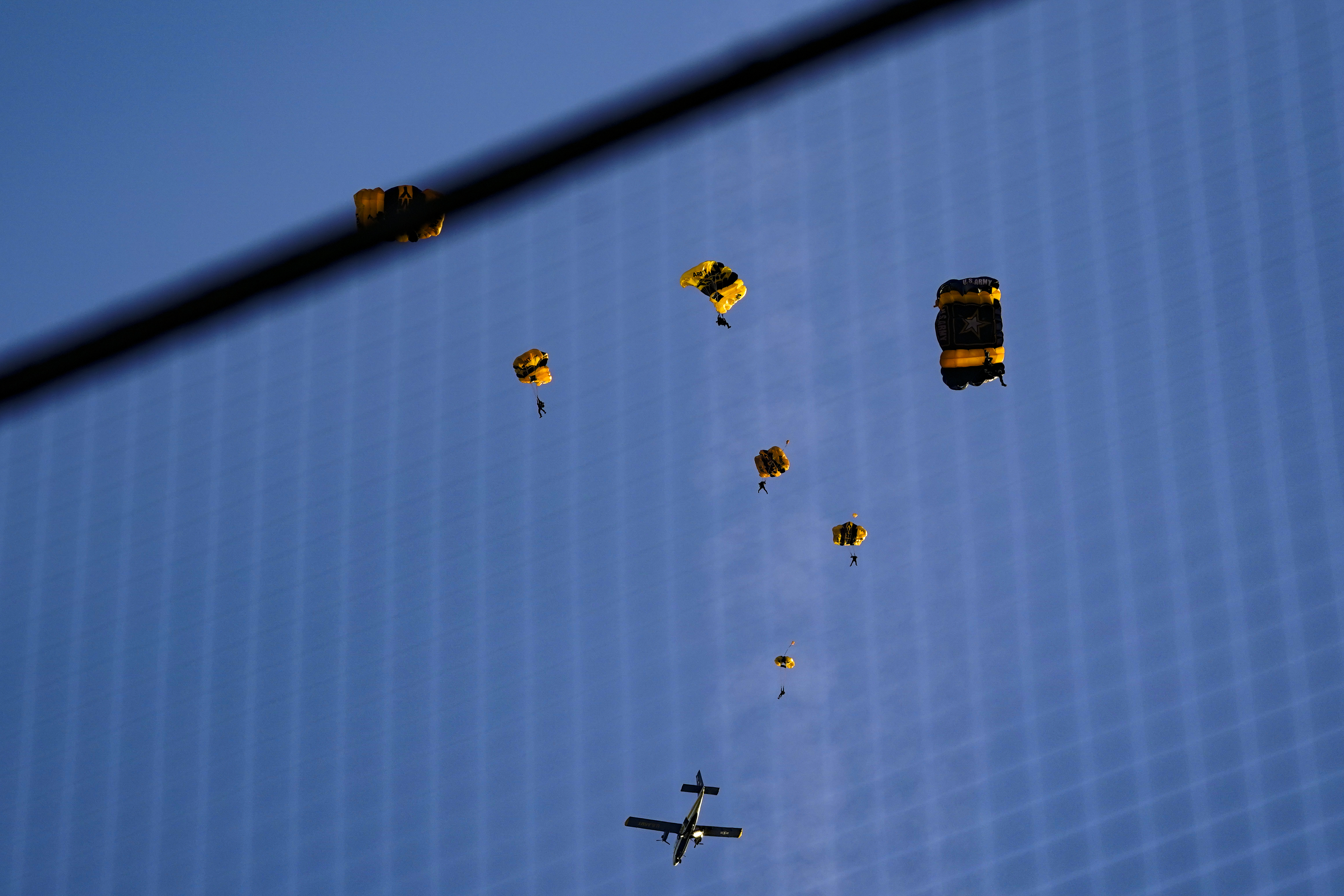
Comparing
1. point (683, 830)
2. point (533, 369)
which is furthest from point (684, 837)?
point (533, 369)

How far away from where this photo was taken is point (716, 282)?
53688 mm

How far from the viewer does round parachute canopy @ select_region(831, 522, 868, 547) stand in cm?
5941

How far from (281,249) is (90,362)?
0.47m

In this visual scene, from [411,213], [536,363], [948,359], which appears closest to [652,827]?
[536,363]

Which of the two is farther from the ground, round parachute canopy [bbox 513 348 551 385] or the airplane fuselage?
round parachute canopy [bbox 513 348 551 385]

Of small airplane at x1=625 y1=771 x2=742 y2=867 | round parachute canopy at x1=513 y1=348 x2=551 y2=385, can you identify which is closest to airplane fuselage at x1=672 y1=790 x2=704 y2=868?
small airplane at x1=625 y1=771 x2=742 y2=867

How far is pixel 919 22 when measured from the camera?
3.44 meters

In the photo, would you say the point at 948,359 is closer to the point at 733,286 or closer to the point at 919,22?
the point at 733,286

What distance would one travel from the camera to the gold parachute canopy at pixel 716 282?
53.6m

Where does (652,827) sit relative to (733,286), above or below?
below

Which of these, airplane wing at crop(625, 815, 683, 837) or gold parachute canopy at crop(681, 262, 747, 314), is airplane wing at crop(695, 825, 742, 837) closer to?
airplane wing at crop(625, 815, 683, 837)

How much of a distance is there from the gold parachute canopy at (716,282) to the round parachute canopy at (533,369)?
546cm

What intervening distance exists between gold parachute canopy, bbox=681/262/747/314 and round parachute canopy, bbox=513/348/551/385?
17.9 ft

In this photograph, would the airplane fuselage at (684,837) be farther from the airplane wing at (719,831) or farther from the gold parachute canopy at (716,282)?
the gold parachute canopy at (716,282)
